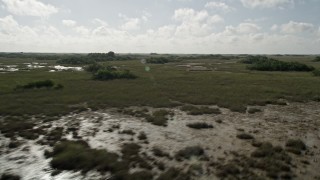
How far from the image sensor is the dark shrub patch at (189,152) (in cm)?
1747

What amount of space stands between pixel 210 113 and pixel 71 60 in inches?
3930

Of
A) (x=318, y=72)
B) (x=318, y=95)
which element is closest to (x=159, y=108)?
(x=318, y=95)

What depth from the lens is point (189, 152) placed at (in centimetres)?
1808

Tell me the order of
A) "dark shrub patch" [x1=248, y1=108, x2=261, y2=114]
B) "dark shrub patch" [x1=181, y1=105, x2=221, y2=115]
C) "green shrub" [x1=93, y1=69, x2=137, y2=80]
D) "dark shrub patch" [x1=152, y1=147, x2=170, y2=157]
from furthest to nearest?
"green shrub" [x1=93, y1=69, x2=137, y2=80]
"dark shrub patch" [x1=248, y1=108, x2=261, y2=114]
"dark shrub patch" [x1=181, y1=105, x2=221, y2=115]
"dark shrub patch" [x1=152, y1=147, x2=170, y2=157]

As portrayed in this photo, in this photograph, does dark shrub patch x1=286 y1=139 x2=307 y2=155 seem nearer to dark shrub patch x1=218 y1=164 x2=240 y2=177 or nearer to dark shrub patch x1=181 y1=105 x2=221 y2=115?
dark shrub patch x1=218 y1=164 x2=240 y2=177

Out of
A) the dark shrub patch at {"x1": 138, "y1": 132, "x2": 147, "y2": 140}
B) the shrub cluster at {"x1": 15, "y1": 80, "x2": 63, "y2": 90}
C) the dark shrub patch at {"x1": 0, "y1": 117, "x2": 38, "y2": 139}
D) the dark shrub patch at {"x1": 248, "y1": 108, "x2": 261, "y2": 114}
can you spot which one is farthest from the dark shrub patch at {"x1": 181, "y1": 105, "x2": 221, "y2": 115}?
the shrub cluster at {"x1": 15, "y1": 80, "x2": 63, "y2": 90}

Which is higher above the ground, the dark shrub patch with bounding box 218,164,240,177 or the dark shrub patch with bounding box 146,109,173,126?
the dark shrub patch with bounding box 218,164,240,177

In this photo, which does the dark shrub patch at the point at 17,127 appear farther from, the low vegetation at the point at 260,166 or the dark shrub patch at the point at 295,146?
the dark shrub patch at the point at 295,146

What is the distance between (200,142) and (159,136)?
10.2ft

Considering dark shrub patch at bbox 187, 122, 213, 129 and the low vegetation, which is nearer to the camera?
the low vegetation

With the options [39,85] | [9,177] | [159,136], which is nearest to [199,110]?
[159,136]

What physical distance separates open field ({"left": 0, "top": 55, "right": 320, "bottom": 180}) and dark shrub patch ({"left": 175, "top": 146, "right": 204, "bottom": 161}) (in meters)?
0.06

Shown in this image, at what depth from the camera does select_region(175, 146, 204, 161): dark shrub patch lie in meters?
17.5

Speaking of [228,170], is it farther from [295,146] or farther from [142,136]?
[142,136]
